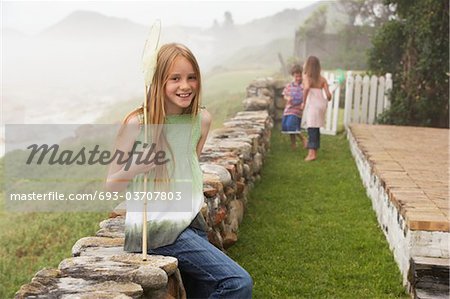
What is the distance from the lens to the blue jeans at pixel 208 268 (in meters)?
2.76

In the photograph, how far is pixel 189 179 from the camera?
118 inches

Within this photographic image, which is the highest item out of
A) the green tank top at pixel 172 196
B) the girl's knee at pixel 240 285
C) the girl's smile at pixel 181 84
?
the girl's smile at pixel 181 84

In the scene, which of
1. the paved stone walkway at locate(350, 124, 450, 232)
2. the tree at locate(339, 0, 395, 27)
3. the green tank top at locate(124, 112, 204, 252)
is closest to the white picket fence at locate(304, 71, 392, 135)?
the paved stone walkway at locate(350, 124, 450, 232)

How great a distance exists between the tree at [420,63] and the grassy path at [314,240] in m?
3.24

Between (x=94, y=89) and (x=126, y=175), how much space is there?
832 inches

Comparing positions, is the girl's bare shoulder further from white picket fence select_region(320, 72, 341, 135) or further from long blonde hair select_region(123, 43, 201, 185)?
white picket fence select_region(320, 72, 341, 135)

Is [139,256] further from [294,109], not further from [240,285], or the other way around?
[294,109]

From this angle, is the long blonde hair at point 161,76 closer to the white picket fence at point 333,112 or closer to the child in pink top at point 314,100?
the child in pink top at point 314,100

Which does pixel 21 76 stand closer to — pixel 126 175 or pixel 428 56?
pixel 428 56

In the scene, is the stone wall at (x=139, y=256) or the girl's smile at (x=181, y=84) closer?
the stone wall at (x=139, y=256)

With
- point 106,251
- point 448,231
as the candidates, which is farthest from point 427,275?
point 106,251

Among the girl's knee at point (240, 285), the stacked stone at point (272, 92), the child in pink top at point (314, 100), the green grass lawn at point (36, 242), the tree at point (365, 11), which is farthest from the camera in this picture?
the tree at point (365, 11)

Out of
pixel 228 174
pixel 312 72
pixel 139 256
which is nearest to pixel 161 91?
pixel 139 256

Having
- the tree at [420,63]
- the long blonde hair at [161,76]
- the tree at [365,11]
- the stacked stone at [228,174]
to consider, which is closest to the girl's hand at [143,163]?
the long blonde hair at [161,76]
